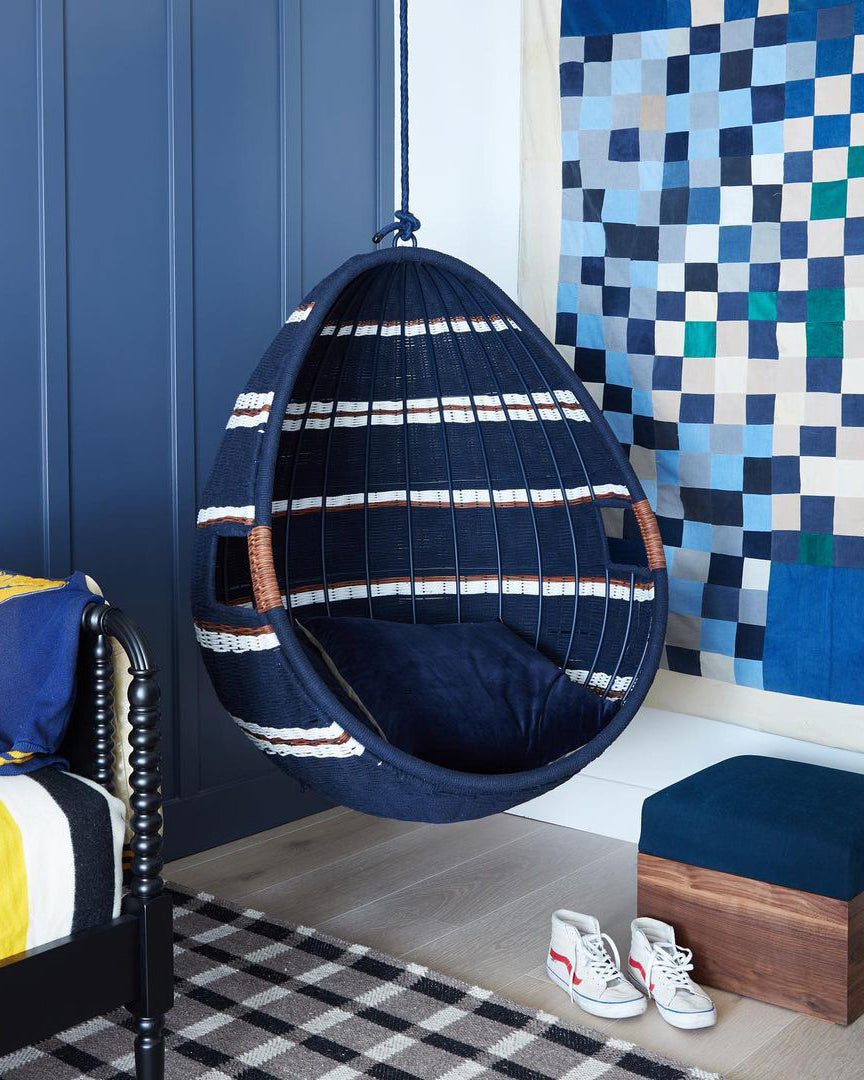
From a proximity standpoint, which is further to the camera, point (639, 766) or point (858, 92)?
point (639, 766)

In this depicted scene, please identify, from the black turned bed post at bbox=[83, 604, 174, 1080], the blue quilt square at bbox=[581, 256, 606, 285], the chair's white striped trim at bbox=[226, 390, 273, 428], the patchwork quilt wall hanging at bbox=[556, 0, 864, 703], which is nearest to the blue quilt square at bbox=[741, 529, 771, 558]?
the patchwork quilt wall hanging at bbox=[556, 0, 864, 703]

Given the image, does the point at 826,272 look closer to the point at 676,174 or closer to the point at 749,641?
the point at 676,174

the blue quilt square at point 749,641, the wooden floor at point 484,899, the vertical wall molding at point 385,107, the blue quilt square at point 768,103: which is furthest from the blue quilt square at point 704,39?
the wooden floor at point 484,899

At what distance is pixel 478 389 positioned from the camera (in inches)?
96.3

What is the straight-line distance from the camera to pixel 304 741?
1824mm

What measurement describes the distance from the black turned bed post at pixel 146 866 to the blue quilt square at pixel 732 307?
153 cm

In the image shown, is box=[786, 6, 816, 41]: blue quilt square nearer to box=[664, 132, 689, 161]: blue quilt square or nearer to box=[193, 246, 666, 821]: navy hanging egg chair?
box=[664, 132, 689, 161]: blue quilt square

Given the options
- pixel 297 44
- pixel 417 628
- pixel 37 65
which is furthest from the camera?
pixel 297 44

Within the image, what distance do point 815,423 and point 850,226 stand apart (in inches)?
15.8

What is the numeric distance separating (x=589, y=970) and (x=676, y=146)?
1.75 metres

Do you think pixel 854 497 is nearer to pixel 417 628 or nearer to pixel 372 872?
pixel 417 628

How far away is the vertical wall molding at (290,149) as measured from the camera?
2.66m

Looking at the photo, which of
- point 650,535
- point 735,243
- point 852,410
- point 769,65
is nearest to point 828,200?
point 735,243

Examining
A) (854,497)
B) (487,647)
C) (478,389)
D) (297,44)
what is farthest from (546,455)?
(297,44)
